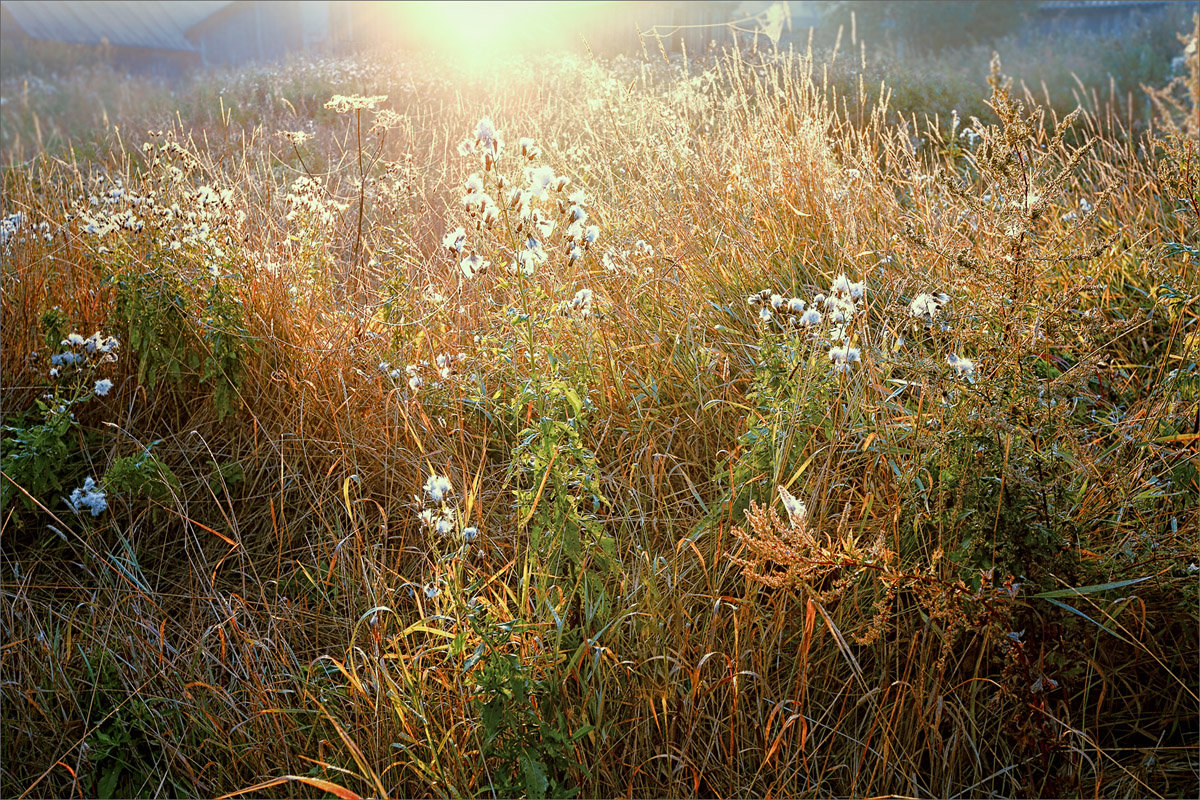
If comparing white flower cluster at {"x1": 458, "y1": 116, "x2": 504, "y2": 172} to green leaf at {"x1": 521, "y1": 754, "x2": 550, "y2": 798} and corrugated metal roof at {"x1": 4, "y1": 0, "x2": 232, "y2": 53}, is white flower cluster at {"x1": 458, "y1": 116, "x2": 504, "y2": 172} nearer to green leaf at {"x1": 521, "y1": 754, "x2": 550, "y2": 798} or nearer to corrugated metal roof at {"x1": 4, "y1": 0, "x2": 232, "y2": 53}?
green leaf at {"x1": 521, "y1": 754, "x2": 550, "y2": 798}

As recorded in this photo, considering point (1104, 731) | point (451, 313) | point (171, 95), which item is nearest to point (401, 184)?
point (451, 313)

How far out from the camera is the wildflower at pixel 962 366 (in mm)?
1550

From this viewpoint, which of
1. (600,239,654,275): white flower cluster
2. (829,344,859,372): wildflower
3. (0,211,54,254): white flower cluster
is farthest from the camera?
(0,211,54,254): white flower cluster

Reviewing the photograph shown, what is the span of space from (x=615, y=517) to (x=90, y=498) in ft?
4.32

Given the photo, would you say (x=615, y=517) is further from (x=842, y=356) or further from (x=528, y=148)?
(x=528, y=148)

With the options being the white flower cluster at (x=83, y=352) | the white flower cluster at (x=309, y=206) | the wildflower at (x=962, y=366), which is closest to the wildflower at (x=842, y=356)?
the wildflower at (x=962, y=366)

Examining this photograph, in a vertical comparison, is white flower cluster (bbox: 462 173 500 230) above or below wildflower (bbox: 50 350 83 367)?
above

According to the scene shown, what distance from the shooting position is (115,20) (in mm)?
16734

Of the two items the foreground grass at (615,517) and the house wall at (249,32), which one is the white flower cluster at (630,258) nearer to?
the foreground grass at (615,517)

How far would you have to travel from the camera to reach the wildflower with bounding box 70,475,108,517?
82.2 inches

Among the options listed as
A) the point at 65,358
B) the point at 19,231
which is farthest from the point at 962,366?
the point at 19,231

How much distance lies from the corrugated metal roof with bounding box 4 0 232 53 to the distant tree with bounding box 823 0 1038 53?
1496 cm

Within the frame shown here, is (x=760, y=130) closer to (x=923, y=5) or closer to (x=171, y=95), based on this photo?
(x=171, y=95)

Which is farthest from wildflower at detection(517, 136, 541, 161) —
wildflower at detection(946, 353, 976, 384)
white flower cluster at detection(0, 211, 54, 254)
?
white flower cluster at detection(0, 211, 54, 254)
